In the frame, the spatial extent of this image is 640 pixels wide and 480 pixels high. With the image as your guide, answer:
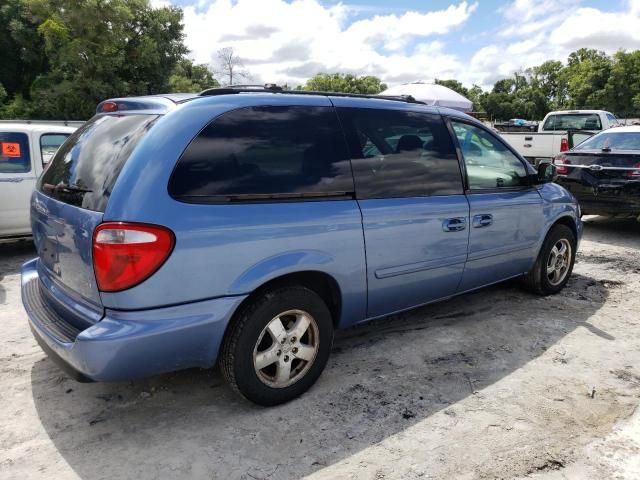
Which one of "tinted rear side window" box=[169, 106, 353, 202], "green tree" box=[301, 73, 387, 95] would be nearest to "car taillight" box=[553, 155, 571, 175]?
"tinted rear side window" box=[169, 106, 353, 202]

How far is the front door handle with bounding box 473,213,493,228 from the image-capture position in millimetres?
3906

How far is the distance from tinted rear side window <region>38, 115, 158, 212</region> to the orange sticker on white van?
381cm

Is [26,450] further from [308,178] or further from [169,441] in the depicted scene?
[308,178]

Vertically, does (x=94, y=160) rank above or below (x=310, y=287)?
above

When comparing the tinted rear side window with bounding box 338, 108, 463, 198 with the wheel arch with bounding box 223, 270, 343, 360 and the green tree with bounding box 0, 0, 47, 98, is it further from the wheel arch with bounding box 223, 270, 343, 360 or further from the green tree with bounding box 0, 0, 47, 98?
the green tree with bounding box 0, 0, 47, 98

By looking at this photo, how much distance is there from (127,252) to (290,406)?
1.35 metres

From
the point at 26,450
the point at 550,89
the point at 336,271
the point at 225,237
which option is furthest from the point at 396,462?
the point at 550,89

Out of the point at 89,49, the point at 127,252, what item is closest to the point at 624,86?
the point at 89,49

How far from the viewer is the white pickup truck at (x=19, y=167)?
6.39 metres

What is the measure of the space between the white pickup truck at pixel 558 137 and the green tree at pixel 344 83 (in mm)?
62122

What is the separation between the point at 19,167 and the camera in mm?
6512

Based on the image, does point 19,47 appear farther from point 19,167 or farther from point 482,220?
point 482,220

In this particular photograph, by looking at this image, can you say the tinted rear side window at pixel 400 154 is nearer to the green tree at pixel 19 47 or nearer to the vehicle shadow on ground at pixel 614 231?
the vehicle shadow on ground at pixel 614 231

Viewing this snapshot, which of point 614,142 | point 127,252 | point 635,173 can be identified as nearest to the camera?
point 127,252
